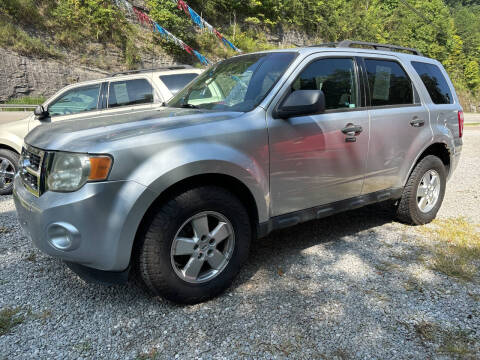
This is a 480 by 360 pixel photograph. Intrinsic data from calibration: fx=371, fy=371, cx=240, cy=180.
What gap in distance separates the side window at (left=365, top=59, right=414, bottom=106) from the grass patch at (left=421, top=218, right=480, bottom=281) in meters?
1.47

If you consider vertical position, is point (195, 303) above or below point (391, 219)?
above

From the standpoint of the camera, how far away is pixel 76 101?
6.16m

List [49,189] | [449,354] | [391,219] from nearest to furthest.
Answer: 1. [449,354]
2. [49,189]
3. [391,219]

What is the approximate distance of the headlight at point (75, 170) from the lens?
2213 mm

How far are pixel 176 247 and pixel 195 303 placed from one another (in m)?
0.47

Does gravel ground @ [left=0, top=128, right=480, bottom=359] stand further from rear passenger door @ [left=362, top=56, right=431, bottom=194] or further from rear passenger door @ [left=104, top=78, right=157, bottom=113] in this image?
rear passenger door @ [left=104, top=78, right=157, bottom=113]

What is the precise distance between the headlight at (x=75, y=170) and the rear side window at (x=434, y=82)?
352 centimetres

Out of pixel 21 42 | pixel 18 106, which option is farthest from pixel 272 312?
pixel 21 42

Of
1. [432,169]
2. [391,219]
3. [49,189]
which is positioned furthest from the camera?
[391,219]

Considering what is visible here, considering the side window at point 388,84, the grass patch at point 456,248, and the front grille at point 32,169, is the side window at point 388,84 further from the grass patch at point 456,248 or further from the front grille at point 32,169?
the front grille at point 32,169

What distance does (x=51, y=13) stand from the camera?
21984mm

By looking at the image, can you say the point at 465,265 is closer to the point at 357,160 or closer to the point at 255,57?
the point at 357,160

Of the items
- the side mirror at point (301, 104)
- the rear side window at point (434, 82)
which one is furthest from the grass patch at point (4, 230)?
the rear side window at point (434, 82)

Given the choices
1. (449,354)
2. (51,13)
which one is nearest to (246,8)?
(51,13)
